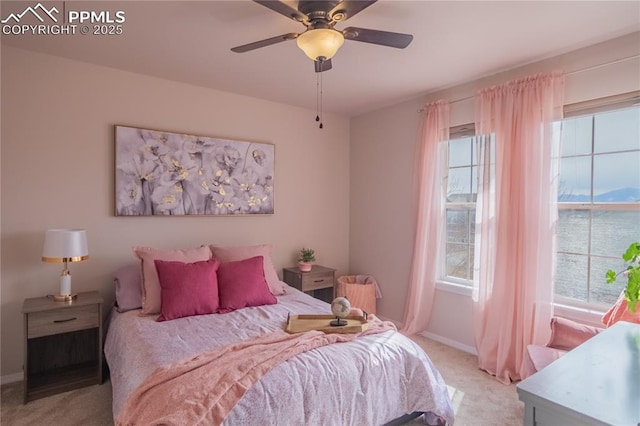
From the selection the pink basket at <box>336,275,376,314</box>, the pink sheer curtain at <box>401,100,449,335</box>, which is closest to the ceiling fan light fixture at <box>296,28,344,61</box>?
the pink sheer curtain at <box>401,100,449,335</box>

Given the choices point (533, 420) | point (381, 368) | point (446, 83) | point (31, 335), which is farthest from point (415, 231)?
point (31, 335)

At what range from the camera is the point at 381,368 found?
1.92 metres

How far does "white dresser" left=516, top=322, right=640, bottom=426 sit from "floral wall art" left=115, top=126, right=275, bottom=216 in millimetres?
2990

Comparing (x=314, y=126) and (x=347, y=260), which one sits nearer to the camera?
(x=314, y=126)

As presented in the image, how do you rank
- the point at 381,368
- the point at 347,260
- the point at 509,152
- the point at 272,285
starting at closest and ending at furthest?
1. the point at 381,368
2. the point at 509,152
3. the point at 272,285
4. the point at 347,260

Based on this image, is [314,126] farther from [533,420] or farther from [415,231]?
[533,420]

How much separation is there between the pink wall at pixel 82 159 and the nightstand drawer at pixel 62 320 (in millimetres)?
411

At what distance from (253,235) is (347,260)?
1.41m

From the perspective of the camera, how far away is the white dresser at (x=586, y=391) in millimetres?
946

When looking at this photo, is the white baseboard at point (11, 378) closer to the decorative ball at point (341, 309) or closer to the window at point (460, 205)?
the decorative ball at point (341, 309)

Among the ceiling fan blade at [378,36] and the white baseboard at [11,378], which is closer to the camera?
the ceiling fan blade at [378,36]

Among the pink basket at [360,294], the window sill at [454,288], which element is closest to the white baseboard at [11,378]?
the pink basket at [360,294]

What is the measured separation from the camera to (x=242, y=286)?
279 cm

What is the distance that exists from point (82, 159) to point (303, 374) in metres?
2.52
